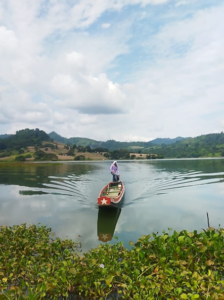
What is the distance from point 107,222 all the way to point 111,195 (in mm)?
4619

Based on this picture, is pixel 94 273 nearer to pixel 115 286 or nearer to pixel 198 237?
pixel 115 286

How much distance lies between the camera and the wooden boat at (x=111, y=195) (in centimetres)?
1377

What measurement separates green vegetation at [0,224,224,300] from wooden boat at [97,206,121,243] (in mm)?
4077

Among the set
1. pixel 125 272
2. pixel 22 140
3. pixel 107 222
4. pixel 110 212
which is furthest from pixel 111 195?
pixel 22 140

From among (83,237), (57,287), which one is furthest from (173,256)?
(83,237)

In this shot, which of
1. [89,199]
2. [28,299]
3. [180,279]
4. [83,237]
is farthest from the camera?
[89,199]

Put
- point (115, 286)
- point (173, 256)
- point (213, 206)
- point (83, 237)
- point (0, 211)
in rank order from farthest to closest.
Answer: point (213, 206) < point (0, 211) < point (83, 237) < point (173, 256) < point (115, 286)

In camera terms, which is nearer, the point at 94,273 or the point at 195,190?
the point at 94,273

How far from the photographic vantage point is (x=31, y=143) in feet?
479

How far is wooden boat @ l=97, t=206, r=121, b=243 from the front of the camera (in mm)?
10897

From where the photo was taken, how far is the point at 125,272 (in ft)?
18.3

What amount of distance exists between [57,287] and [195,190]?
21.4m

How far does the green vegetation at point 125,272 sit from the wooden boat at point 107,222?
408 centimetres

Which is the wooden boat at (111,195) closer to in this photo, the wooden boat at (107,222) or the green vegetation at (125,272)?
the wooden boat at (107,222)
